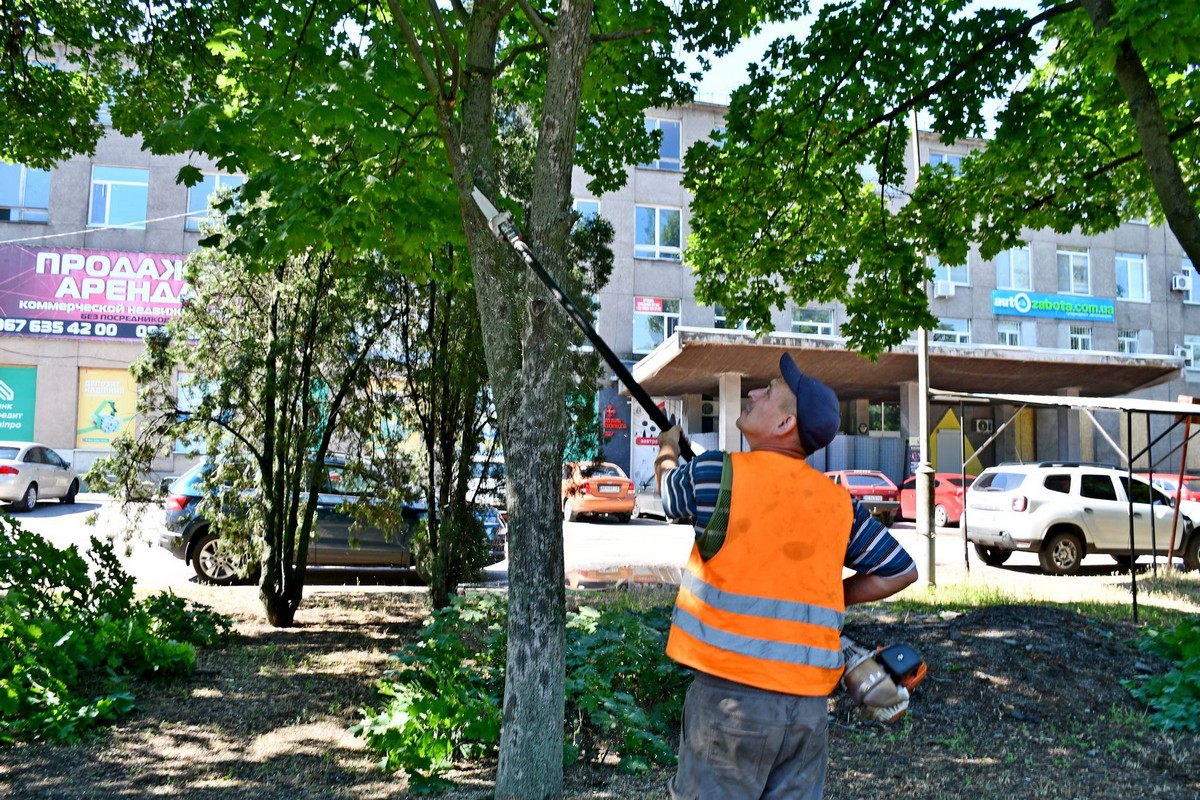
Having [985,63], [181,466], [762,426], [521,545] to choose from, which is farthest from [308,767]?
[181,466]

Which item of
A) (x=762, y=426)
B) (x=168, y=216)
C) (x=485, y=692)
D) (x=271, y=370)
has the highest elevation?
(x=168, y=216)

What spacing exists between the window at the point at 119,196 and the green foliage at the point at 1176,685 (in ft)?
102

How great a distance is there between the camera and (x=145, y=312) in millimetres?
30344

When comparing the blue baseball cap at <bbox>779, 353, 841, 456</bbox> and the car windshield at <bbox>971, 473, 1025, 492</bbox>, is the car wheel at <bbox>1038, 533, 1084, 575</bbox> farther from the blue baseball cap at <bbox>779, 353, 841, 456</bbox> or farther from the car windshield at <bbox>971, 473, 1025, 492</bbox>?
the blue baseball cap at <bbox>779, 353, 841, 456</bbox>

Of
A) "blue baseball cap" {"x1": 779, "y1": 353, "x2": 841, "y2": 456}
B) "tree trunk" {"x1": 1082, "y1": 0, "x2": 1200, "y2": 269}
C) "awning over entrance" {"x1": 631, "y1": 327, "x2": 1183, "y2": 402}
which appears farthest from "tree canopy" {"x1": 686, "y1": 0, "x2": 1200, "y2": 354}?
"awning over entrance" {"x1": 631, "y1": 327, "x2": 1183, "y2": 402}

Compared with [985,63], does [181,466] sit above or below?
below

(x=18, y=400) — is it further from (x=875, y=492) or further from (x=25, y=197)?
(x=875, y=492)

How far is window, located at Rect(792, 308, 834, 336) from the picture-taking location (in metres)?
32.9

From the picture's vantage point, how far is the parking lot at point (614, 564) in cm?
1083

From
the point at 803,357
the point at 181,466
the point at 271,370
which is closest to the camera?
the point at 271,370

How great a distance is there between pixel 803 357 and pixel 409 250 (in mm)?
19381

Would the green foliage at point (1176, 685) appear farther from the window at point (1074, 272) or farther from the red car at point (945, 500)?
the window at point (1074, 272)

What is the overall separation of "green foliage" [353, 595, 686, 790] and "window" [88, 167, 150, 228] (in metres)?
28.7

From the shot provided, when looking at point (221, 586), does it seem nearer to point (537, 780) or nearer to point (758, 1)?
point (537, 780)
